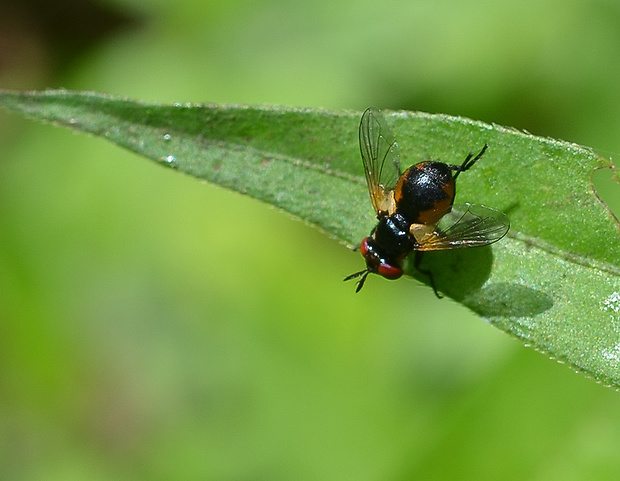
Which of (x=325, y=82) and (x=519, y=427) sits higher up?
(x=325, y=82)

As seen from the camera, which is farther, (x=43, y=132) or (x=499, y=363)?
(x=43, y=132)

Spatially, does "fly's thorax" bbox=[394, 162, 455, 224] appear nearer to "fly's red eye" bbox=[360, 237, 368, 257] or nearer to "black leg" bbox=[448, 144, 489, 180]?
"black leg" bbox=[448, 144, 489, 180]

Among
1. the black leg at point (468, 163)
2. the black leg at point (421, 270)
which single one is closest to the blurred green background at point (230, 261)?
the black leg at point (421, 270)

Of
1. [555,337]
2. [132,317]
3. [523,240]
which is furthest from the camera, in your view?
[132,317]

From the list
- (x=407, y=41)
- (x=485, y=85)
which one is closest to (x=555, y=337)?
(x=485, y=85)

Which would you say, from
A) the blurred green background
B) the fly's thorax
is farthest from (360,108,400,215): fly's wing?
the blurred green background

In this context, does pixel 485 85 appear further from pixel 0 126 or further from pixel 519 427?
pixel 0 126

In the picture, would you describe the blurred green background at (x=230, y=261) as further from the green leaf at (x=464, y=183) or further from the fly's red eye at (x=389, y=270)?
the green leaf at (x=464, y=183)
